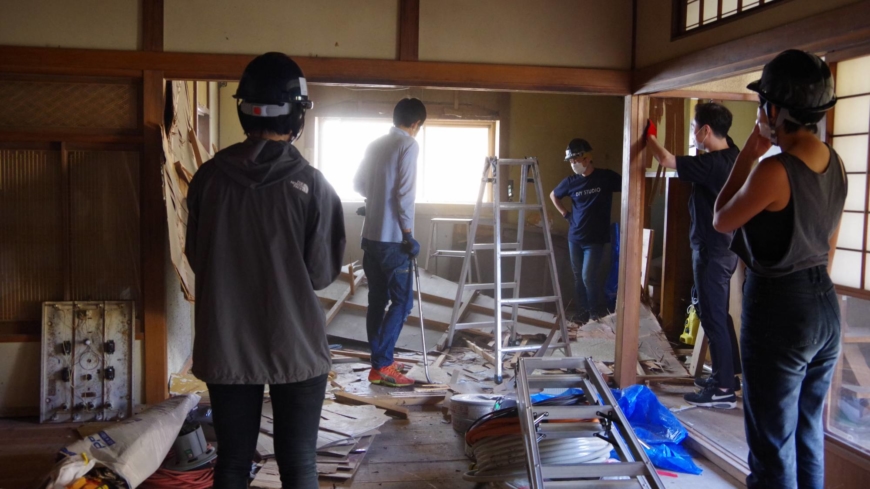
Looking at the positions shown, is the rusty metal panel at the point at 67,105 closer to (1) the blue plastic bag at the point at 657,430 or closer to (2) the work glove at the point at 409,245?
(2) the work glove at the point at 409,245

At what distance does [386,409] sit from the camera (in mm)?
3652

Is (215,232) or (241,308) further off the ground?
(215,232)

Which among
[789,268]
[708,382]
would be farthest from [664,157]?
[789,268]

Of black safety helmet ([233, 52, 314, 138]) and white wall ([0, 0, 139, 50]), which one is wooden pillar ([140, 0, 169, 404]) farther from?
black safety helmet ([233, 52, 314, 138])

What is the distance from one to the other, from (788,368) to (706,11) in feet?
6.66

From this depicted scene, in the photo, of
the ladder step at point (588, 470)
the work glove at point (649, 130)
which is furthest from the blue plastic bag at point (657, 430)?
the work glove at point (649, 130)

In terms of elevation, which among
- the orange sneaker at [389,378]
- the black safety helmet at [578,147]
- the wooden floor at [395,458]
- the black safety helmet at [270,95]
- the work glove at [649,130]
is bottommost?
the wooden floor at [395,458]

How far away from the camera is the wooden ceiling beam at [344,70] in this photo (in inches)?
133

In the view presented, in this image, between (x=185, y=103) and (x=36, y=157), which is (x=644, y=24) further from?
(x=36, y=157)

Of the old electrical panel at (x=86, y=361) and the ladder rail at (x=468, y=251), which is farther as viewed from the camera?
the ladder rail at (x=468, y=251)

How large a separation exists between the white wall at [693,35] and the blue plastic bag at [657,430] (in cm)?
170

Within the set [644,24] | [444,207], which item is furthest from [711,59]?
[444,207]

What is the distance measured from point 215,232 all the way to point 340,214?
33cm

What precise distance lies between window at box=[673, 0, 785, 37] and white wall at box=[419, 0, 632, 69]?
42cm
